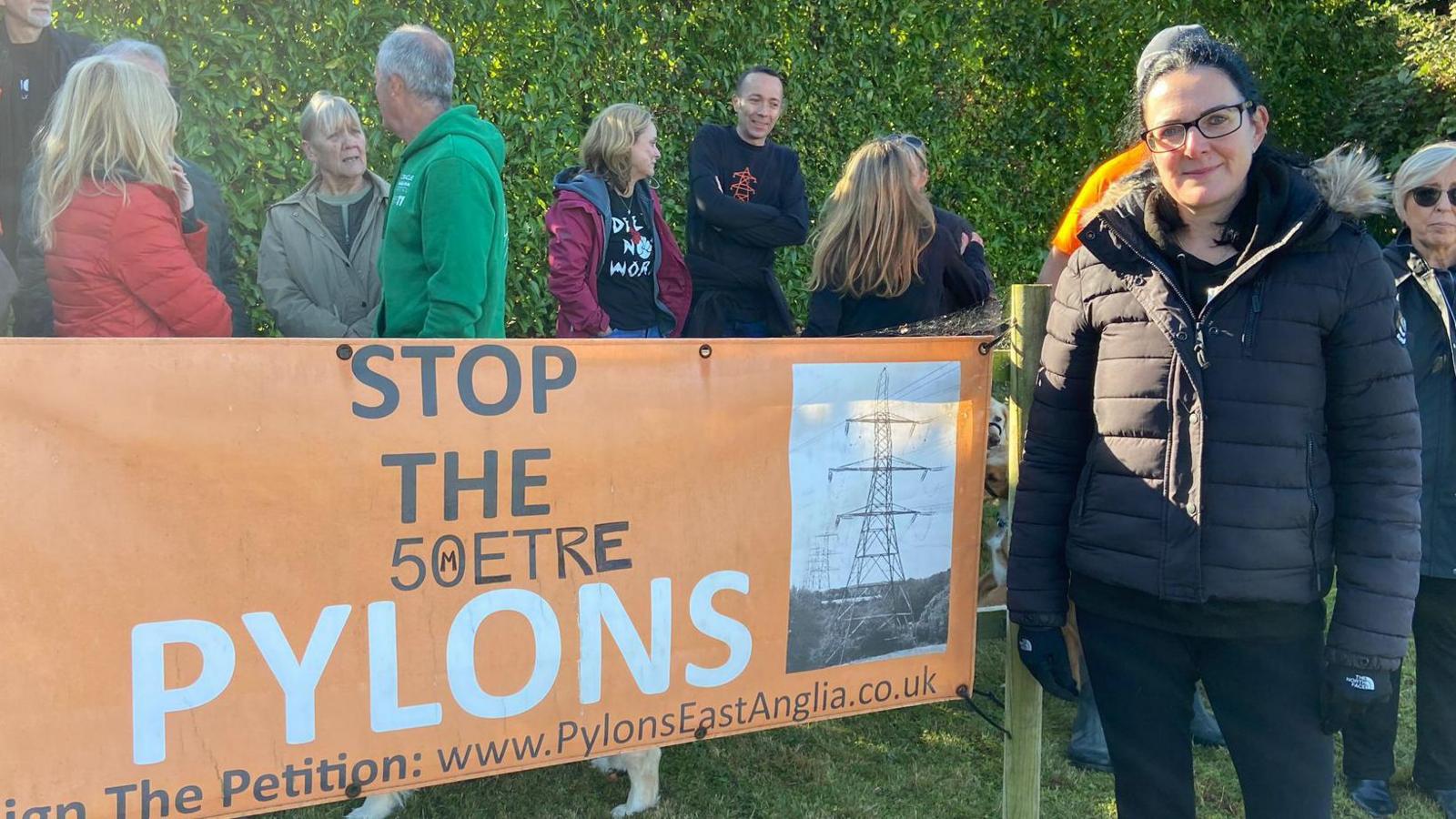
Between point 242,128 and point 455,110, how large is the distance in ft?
7.55

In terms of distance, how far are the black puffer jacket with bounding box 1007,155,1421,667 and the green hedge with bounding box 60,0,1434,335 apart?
4201mm

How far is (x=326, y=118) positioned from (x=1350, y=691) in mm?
3997

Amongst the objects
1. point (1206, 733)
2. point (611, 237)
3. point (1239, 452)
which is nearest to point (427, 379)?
point (1239, 452)

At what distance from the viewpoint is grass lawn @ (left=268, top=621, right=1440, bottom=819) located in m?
3.46

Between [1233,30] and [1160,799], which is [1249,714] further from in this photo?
[1233,30]

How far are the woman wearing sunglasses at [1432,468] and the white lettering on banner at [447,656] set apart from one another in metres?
2.35

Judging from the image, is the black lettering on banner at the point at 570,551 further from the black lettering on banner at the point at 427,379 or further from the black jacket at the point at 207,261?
the black jacket at the point at 207,261

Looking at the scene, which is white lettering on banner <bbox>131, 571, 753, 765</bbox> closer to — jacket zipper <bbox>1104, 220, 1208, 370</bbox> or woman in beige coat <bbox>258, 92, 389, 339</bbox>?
jacket zipper <bbox>1104, 220, 1208, 370</bbox>

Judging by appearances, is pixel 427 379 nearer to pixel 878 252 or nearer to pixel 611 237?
pixel 878 252

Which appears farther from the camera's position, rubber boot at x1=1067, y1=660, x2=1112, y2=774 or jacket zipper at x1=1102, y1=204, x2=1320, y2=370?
rubber boot at x1=1067, y1=660, x2=1112, y2=774

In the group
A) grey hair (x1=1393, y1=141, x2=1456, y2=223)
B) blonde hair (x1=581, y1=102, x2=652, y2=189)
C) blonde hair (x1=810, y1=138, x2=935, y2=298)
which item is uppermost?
blonde hair (x1=581, y1=102, x2=652, y2=189)

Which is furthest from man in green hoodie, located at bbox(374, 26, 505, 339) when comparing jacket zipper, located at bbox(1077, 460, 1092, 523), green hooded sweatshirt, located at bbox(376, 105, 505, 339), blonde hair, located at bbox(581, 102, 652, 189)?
jacket zipper, located at bbox(1077, 460, 1092, 523)

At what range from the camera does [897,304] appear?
4121 millimetres

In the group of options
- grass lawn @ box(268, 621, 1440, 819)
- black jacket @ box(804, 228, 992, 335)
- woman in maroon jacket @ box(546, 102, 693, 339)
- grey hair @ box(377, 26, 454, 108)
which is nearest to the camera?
grey hair @ box(377, 26, 454, 108)
